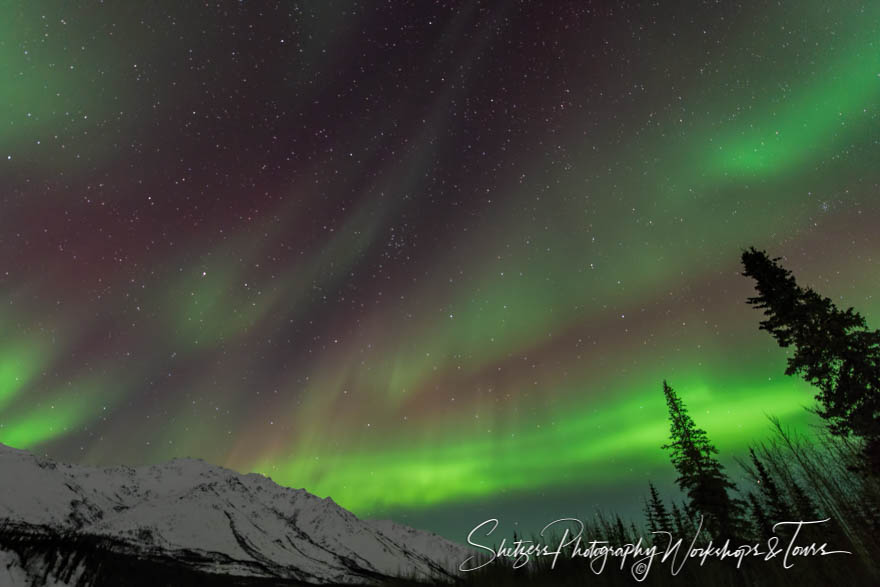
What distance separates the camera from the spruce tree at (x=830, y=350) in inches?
781

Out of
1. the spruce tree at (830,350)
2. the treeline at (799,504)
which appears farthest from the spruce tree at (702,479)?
the spruce tree at (830,350)

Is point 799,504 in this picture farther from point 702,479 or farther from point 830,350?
point 702,479

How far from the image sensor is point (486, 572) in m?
4.92

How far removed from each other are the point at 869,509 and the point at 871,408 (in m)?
14.7

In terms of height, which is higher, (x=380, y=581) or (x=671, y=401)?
(x=671, y=401)

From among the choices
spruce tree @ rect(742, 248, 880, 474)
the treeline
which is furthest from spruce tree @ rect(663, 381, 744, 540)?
spruce tree @ rect(742, 248, 880, 474)

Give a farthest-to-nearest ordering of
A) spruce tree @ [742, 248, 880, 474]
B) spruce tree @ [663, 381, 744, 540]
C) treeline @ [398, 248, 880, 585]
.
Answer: spruce tree @ [663, 381, 744, 540], spruce tree @ [742, 248, 880, 474], treeline @ [398, 248, 880, 585]

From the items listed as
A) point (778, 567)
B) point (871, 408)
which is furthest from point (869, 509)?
point (871, 408)

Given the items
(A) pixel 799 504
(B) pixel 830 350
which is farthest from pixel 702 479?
(A) pixel 799 504

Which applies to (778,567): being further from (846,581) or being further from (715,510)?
(715,510)

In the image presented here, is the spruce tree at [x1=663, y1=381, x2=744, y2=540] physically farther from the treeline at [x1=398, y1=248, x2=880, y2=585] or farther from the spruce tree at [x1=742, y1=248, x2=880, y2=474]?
the spruce tree at [x1=742, y1=248, x2=880, y2=474]

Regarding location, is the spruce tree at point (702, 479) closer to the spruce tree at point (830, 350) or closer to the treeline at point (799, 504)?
the treeline at point (799, 504)

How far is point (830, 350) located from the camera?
20.6 metres

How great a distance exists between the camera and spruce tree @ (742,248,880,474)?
19.8 meters
